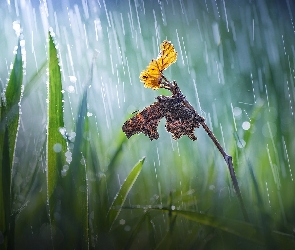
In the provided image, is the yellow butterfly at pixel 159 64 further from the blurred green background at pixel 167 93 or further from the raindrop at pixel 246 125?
the raindrop at pixel 246 125

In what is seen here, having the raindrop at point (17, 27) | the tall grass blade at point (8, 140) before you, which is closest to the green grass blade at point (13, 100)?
the tall grass blade at point (8, 140)

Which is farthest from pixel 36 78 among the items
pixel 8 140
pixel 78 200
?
pixel 78 200

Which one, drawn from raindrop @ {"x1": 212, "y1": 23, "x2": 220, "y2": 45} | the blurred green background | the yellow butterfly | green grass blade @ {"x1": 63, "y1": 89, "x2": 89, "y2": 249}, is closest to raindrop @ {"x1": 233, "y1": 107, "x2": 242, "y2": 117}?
the blurred green background

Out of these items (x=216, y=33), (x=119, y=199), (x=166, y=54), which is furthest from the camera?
(x=216, y=33)

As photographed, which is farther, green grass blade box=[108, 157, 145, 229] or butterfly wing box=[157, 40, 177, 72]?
green grass blade box=[108, 157, 145, 229]

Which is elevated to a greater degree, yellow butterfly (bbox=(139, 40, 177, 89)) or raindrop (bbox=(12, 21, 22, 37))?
raindrop (bbox=(12, 21, 22, 37))

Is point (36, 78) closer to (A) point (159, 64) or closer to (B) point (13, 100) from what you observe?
(B) point (13, 100)

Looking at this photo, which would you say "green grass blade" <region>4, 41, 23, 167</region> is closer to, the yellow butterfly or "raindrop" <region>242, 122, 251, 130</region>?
the yellow butterfly
